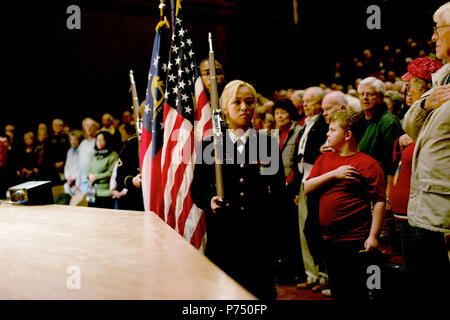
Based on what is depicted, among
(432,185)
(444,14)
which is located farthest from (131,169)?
(444,14)

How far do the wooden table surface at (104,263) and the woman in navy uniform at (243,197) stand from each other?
1.63 feet

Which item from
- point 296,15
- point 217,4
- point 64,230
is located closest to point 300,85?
point 296,15

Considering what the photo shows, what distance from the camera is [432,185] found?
7.17 ft

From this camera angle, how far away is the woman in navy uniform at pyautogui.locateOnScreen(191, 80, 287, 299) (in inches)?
103

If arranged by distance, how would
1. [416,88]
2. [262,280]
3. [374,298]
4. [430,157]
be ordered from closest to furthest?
[430,157], [262,280], [416,88], [374,298]

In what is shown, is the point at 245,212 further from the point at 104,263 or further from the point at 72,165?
the point at 72,165

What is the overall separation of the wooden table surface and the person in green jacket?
370cm

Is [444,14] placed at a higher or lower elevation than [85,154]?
higher

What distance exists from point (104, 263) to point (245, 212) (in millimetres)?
1276

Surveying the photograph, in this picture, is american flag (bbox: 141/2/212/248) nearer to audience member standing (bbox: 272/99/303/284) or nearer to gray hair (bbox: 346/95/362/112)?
audience member standing (bbox: 272/99/303/284)

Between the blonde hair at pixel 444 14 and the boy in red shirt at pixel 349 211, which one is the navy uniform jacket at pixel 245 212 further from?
the blonde hair at pixel 444 14

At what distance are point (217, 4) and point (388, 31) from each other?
3.84 meters
